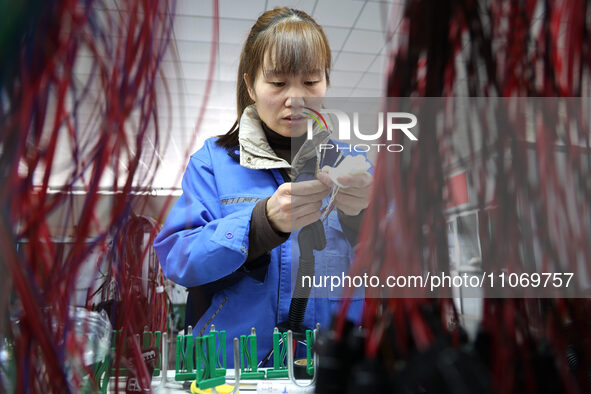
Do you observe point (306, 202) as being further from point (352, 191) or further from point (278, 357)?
point (278, 357)

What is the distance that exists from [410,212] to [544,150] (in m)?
0.07

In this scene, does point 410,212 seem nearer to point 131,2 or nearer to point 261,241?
point 131,2

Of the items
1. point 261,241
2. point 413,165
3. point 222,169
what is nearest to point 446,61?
point 413,165

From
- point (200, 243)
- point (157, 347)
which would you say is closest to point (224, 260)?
point (200, 243)

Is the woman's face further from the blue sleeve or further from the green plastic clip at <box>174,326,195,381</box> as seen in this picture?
the green plastic clip at <box>174,326,195,381</box>

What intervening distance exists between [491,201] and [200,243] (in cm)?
36

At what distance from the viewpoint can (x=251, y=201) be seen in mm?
539

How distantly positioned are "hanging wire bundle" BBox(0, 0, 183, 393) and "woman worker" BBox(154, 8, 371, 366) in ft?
0.47

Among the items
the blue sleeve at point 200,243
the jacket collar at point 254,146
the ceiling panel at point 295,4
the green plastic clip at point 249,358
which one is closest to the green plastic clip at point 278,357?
the green plastic clip at point 249,358

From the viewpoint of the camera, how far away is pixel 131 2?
0.53 ft

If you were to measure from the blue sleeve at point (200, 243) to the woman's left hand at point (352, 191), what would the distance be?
24 centimetres

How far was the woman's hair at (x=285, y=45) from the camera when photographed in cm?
38

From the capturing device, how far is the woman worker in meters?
0.39

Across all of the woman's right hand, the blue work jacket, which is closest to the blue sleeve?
the blue work jacket
